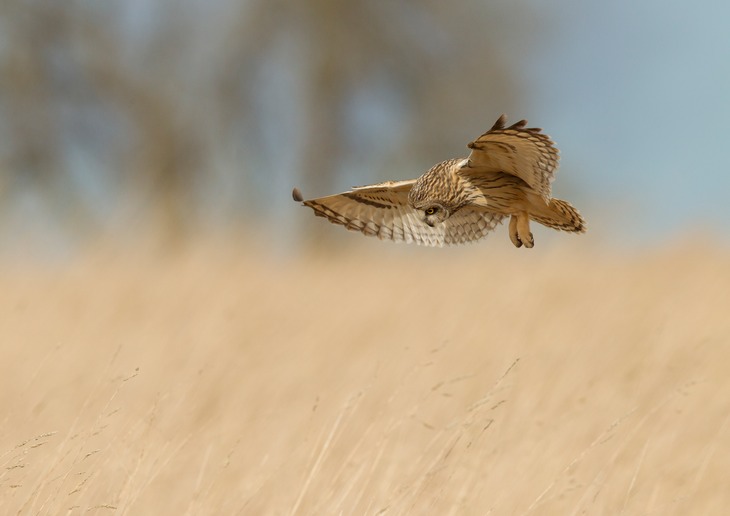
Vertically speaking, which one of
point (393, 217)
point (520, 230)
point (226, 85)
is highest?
point (226, 85)

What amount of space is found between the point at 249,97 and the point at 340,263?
28.4 feet

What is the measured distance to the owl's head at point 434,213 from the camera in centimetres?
276

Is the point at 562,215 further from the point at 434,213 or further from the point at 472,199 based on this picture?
the point at 434,213

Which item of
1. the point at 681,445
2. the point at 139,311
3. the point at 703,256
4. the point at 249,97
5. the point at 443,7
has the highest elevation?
the point at 443,7

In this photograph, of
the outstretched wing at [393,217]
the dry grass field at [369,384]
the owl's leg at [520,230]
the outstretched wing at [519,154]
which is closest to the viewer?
the owl's leg at [520,230]

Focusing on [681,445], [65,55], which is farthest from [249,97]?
[681,445]

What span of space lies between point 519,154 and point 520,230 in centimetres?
22

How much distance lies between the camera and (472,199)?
9.07 feet

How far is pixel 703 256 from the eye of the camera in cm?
846

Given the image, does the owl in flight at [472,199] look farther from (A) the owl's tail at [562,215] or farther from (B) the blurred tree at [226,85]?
(B) the blurred tree at [226,85]

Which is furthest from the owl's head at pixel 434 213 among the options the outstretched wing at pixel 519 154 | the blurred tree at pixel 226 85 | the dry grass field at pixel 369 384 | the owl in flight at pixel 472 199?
the blurred tree at pixel 226 85

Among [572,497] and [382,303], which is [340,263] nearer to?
[382,303]

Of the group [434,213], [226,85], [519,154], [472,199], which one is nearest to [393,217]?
[434,213]

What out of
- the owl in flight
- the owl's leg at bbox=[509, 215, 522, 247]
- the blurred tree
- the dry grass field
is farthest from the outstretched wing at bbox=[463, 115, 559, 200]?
the blurred tree
